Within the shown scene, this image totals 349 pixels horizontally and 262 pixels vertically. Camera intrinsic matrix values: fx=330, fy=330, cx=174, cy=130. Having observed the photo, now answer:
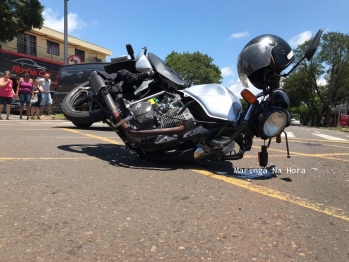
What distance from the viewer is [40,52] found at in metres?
34.7

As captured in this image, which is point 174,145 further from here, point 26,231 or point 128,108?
point 26,231

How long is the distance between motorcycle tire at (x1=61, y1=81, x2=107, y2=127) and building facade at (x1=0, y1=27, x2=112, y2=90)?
714 inches

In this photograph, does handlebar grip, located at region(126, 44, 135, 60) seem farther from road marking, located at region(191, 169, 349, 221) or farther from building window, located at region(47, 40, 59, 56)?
building window, located at region(47, 40, 59, 56)

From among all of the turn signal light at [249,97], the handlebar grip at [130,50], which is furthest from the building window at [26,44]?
the turn signal light at [249,97]

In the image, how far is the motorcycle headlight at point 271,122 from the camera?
11.0 feet

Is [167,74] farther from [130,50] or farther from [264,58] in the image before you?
[264,58]

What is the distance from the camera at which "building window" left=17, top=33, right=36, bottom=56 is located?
32.0 m

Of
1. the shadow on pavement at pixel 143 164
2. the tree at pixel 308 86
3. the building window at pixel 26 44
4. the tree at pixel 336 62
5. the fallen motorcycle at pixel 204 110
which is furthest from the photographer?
the tree at pixel 308 86

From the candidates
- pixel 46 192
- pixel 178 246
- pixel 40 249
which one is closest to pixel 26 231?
pixel 40 249

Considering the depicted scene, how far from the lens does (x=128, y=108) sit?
3.79 metres

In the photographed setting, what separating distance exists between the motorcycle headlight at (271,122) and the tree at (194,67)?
50.3 meters

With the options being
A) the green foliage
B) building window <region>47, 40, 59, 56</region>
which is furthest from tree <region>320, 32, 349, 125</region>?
building window <region>47, 40, 59, 56</region>

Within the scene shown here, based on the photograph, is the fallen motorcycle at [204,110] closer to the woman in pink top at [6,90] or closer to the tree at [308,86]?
the woman in pink top at [6,90]

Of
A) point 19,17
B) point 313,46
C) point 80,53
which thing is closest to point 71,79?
point 313,46
